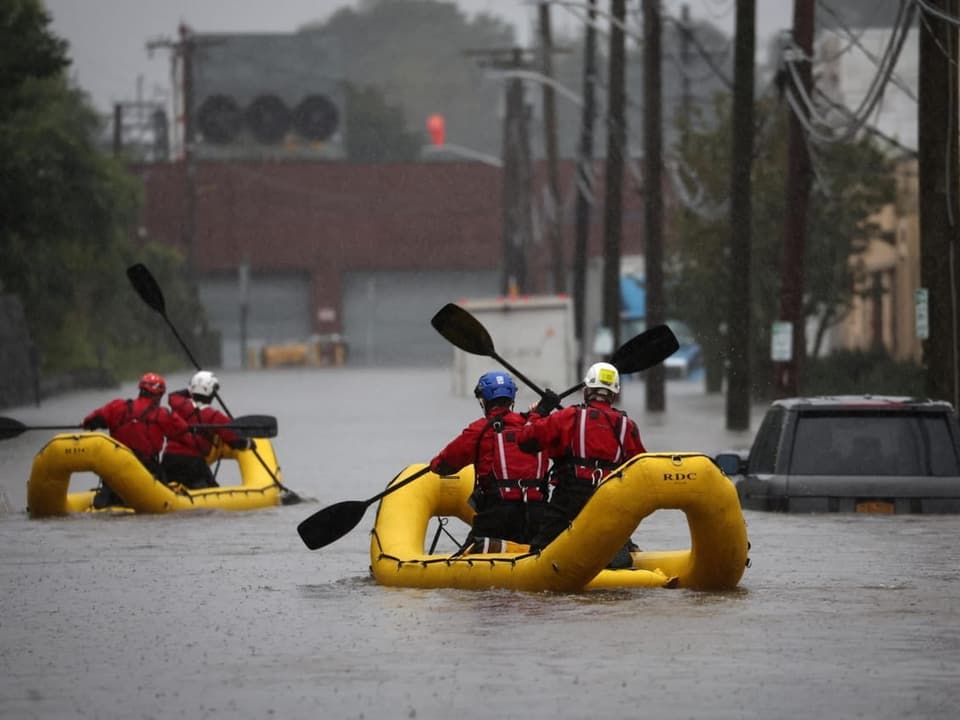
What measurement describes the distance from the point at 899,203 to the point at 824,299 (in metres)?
8.51

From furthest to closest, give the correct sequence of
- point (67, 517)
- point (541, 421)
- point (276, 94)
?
point (276, 94), point (67, 517), point (541, 421)

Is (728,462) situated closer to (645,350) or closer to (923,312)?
(645,350)

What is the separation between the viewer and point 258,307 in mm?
103938

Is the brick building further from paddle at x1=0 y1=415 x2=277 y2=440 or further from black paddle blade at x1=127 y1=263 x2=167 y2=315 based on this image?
paddle at x1=0 y1=415 x2=277 y2=440

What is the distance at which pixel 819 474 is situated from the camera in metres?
19.4

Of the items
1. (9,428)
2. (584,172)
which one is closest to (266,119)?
(584,172)

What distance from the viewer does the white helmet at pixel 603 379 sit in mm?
15172

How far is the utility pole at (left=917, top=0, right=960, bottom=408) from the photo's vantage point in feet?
81.3

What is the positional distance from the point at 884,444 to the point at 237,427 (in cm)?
637

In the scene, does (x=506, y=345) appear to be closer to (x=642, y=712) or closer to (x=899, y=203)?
(x=899, y=203)

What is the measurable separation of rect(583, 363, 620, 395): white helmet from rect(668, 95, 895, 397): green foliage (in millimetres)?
34159

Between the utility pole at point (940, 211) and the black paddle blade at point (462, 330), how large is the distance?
8.47 metres

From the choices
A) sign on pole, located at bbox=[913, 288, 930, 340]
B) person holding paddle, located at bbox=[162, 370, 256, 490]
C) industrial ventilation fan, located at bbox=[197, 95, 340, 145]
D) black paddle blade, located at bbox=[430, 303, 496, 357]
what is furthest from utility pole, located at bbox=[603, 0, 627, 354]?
industrial ventilation fan, located at bbox=[197, 95, 340, 145]

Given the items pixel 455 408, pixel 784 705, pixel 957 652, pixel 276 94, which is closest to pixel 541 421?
pixel 957 652
